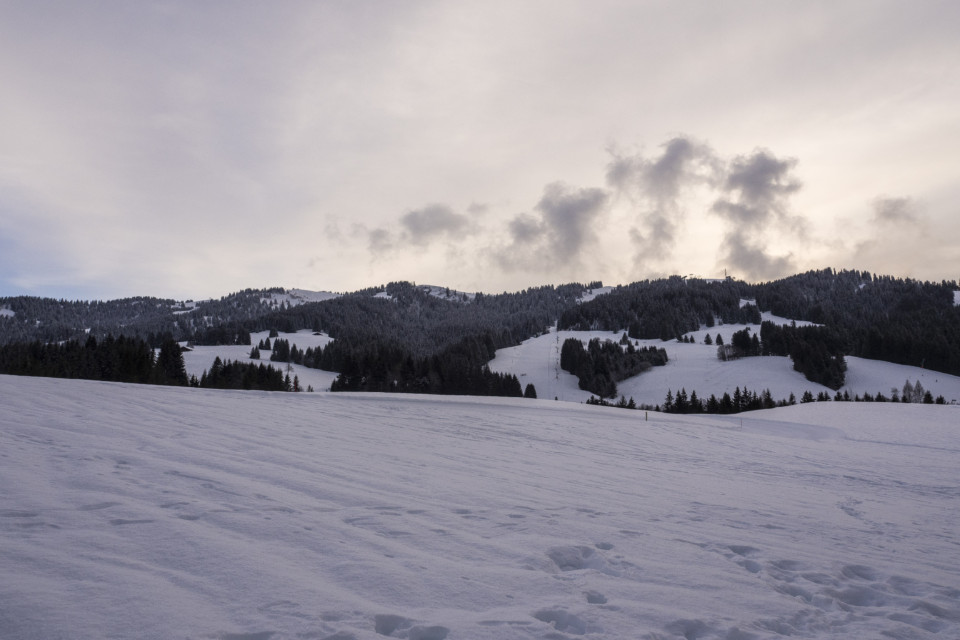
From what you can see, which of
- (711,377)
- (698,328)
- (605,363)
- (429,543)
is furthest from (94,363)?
(698,328)

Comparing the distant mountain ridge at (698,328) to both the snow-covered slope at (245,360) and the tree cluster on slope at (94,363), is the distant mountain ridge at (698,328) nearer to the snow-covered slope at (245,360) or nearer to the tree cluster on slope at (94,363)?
the snow-covered slope at (245,360)

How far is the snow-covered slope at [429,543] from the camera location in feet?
11.7

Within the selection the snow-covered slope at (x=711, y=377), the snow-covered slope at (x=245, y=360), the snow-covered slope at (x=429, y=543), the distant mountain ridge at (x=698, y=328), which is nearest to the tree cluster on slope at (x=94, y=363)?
the distant mountain ridge at (x=698, y=328)

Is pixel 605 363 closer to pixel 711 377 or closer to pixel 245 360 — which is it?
pixel 711 377

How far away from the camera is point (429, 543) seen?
16.9 ft

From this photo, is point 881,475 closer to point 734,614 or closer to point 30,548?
point 734,614

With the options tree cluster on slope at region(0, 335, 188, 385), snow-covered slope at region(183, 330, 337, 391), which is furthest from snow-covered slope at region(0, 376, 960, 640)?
snow-covered slope at region(183, 330, 337, 391)

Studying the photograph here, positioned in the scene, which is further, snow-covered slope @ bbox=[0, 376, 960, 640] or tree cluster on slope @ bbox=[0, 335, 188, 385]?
tree cluster on slope @ bbox=[0, 335, 188, 385]

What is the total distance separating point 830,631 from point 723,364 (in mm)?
126393

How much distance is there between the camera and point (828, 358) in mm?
101500

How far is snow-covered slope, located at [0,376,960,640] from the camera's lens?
357 centimetres

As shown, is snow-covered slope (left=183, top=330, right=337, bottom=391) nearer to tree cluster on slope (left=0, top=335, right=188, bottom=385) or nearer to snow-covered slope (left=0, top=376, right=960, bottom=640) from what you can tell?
tree cluster on slope (left=0, top=335, right=188, bottom=385)

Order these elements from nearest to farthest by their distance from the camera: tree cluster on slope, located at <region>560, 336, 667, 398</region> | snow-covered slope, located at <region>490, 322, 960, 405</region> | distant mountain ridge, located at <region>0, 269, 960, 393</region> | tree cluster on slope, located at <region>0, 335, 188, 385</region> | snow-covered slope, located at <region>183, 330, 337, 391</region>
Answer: tree cluster on slope, located at <region>0, 335, 188, 385</region> < distant mountain ridge, located at <region>0, 269, 960, 393</region> < snow-covered slope, located at <region>490, 322, 960, 405</region> < snow-covered slope, located at <region>183, 330, 337, 391</region> < tree cluster on slope, located at <region>560, 336, 667, 398</region>

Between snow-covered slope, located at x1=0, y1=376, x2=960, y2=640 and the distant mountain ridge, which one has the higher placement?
the distant mountain ridge
